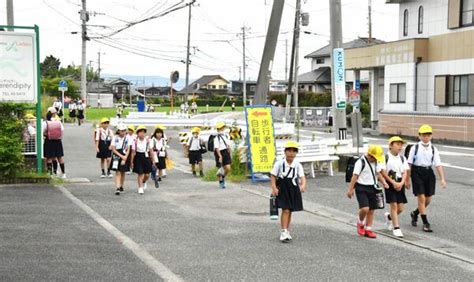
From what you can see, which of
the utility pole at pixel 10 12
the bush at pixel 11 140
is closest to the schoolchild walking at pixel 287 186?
the bush at pixel 11 140

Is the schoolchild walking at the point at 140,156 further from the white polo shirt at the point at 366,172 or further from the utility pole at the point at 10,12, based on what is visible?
the utility pole at the point at 10,12

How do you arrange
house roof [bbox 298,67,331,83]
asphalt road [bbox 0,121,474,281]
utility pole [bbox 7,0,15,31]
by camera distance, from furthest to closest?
house roof [bbox 298,67,331,83] → utility pole [bbox 7,0,15,31] → asphalt road [bbox 0,121,474,281]

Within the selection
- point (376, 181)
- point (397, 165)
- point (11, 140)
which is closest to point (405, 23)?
point (11, 140)

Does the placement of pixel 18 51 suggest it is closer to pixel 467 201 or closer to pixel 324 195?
pixel 324 195

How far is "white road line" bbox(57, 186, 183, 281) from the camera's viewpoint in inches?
273

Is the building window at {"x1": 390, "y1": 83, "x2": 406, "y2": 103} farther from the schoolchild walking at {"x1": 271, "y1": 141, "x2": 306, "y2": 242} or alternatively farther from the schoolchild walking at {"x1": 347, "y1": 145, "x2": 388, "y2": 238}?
the schoolchild walking at {"x1": 271, "y1": 141, "x2": 306, "y2": 242}

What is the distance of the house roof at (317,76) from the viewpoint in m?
72.4

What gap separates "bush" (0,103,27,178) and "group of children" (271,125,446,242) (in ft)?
23.4

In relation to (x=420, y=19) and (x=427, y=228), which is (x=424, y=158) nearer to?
(x=427, y=228)

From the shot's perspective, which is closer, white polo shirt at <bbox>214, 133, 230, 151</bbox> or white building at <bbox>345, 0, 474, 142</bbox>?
white polo shirt at <bbox>214, 133, 230, 151</bbox>

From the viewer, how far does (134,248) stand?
26.6ft

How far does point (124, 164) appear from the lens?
42.9ft

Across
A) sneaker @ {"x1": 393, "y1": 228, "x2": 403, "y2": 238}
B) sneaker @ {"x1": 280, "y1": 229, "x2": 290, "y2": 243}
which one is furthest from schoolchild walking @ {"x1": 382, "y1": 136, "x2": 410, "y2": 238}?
sneaker @ {"x1": 280, "y1": 229, "x2": 290, "y2": 243}

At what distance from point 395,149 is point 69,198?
6.39 m
